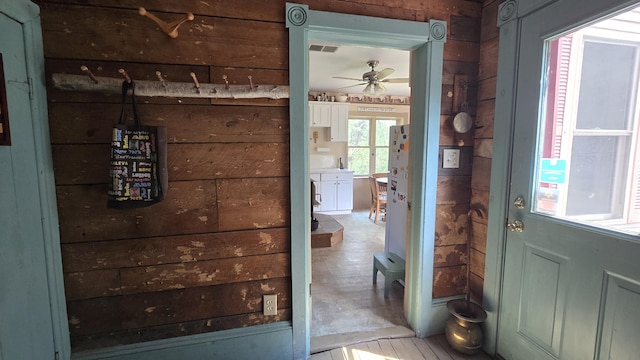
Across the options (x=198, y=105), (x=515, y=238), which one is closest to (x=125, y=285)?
(x=198, y=105)

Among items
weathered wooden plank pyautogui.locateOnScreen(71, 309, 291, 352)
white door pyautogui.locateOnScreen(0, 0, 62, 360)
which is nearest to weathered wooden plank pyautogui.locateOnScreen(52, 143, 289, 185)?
white door pyautogui.locateOnScreen(0, 0, 62, 360)

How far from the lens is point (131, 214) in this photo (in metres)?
1.46

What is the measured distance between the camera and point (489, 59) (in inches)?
71.0

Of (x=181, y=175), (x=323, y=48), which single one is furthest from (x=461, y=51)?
(x=181, y=175)

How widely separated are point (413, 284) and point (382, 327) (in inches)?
16.8

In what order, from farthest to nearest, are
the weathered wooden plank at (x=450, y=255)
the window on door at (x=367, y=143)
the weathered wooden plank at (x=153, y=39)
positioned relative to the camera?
1. the window on door at (x=367, y=143)
2. the weathered wooden plank at (x=450, y=255)
3. the weathered wooden plank at (x=153, y=39)

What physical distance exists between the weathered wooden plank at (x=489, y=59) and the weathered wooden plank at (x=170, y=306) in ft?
6.10

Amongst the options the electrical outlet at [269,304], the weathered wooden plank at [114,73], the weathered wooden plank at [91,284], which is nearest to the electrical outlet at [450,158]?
the electrical outlet at [269,304]

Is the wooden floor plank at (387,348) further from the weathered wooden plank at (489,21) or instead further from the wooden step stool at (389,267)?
the weathered wooden plank at (489,21)

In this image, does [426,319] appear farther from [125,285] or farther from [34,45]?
[34,45]

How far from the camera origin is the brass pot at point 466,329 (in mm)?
1749

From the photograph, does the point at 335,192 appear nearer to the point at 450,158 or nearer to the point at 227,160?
the point at 450,158

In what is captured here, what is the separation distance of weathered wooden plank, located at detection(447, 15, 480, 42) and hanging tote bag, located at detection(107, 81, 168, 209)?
6.12 ft

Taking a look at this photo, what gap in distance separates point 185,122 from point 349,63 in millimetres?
2916
